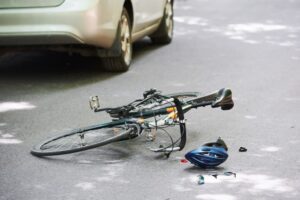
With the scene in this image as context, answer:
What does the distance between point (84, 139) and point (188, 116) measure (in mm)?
1399

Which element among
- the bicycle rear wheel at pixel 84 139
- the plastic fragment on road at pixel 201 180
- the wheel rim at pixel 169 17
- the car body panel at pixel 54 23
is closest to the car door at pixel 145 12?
the wheel rim at pixel 169 17

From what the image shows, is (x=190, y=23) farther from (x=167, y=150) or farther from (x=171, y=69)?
(x=167, y=150)

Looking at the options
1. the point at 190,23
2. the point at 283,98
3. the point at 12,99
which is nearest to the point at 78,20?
the point at 12,99

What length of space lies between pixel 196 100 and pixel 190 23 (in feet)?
28.2

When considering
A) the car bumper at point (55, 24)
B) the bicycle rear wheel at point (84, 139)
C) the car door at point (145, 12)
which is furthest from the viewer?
the car door at point (145, 12)

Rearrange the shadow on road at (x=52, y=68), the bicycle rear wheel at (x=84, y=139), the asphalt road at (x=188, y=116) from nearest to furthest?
1. the asphalt road at (x=188, y=116)
2. the bicycle rear wheel at (x=84, y=139)
3. the shadow on road at (x=52, y=68)

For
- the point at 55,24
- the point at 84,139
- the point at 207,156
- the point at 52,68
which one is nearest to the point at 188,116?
the point at 84,139

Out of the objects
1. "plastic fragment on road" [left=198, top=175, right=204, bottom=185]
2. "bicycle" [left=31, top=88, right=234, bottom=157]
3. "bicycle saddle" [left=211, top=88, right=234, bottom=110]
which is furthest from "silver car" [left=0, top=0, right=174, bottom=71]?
"plastic fragment on road" [left=198, top=175, right=204, bottom=185]

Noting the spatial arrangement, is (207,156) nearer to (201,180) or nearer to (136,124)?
(201,180)

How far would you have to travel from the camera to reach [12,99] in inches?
348

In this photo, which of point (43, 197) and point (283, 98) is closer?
point (43, 197)

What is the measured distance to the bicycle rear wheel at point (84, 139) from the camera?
20.9 feet

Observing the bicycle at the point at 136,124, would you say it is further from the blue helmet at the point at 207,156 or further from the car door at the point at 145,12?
the car door at the point at 145,12

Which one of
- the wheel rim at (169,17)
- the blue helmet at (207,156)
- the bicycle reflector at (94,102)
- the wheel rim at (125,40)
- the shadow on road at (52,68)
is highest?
the wheel rim at (169,17)
